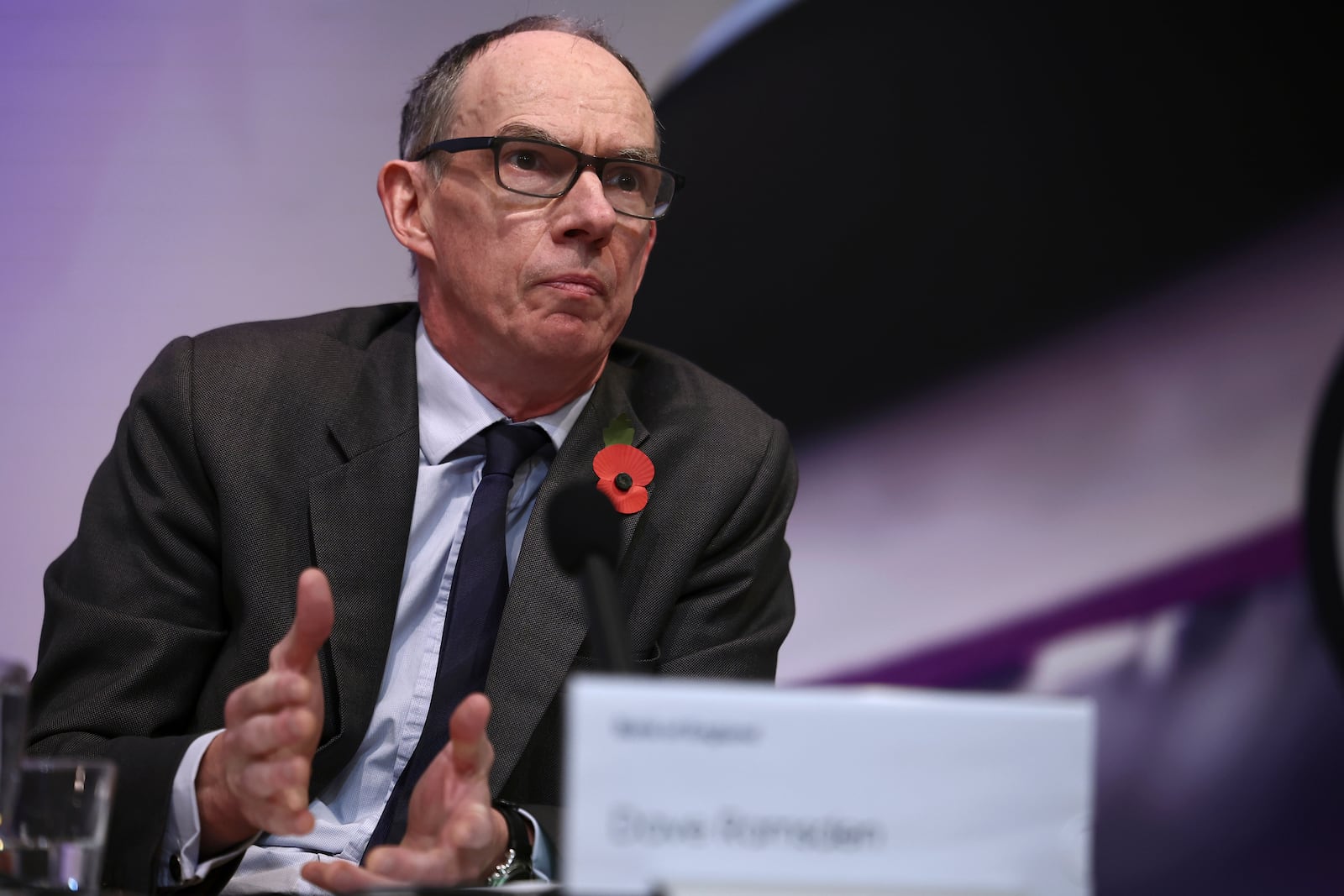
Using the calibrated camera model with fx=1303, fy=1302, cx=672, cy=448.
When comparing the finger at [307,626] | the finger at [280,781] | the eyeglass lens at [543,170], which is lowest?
the finger at [280,781]

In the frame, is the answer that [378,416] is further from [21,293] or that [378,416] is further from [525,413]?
[21,293]

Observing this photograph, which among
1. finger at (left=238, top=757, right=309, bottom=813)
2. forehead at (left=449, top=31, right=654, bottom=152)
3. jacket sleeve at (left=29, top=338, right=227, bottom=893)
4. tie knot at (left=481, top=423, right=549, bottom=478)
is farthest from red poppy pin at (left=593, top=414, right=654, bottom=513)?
finger at (left=238, top=757, right=309, bottom=813)

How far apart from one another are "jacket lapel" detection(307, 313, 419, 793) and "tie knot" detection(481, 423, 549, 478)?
4.6 inches

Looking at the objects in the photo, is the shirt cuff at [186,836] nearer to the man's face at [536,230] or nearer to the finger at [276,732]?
the finger at [276,732]

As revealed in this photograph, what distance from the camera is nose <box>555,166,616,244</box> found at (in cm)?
209

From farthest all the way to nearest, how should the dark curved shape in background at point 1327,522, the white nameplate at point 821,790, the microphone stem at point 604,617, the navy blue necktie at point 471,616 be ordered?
the dark curved shape in background at point 1327,522 < the navy blue necktie at point 471,616 < the microphone stem at point 604,617 < the white nameplate at point 821,790

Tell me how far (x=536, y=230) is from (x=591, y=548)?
3.37 ft

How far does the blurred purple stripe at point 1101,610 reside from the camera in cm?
316

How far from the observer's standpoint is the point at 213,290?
287cm

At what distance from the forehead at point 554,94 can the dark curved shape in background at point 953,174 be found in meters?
0.81

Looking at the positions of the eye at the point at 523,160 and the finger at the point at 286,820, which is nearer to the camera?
the finger at the point at 286,820

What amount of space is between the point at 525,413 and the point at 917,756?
4.65ft

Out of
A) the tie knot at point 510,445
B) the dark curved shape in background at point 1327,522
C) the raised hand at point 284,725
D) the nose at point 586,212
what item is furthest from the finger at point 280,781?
the dark curved shape in background at point 1327,522

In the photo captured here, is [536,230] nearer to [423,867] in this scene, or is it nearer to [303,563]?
[303,563]
